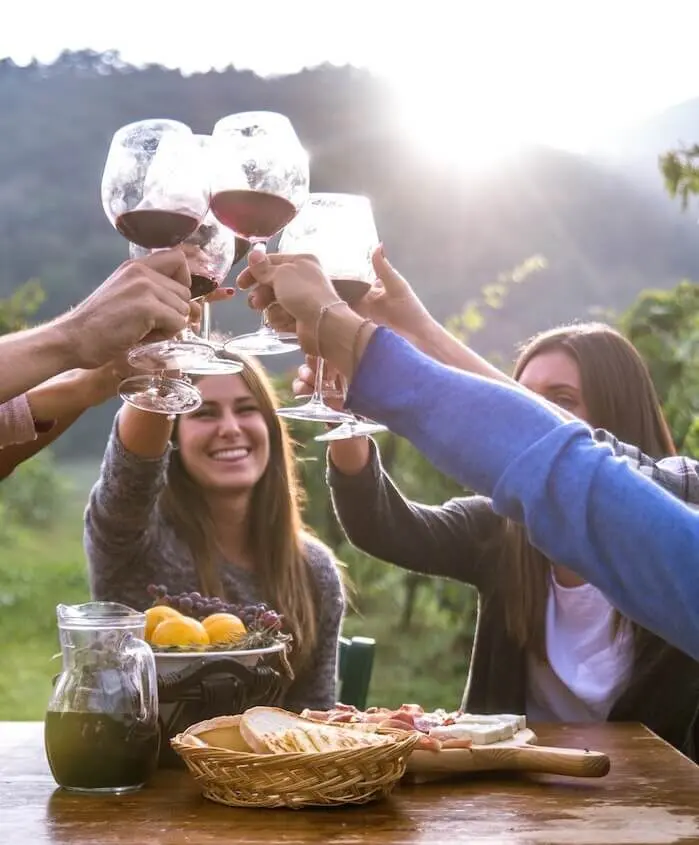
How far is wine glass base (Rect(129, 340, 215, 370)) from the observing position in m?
1.41

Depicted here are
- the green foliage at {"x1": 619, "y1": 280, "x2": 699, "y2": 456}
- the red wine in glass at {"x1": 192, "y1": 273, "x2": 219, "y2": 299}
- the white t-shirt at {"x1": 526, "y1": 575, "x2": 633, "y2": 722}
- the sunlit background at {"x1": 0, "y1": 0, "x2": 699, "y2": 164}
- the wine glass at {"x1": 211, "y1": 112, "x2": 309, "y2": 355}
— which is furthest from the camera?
the sunlit background at {"x1": 0, "y1": 0, "x2": 699, "y2": 164}

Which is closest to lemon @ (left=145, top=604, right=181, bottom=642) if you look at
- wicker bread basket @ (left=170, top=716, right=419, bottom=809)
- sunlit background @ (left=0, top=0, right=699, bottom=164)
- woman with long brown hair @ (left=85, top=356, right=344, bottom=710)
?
wicker bread basket @ (left=170, top=716, right=419, bottom=809)

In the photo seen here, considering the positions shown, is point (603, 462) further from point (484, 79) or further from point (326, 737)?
point (484, 79)

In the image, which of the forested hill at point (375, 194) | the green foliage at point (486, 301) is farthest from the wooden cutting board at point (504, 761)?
the forested hill at point (375, 194)

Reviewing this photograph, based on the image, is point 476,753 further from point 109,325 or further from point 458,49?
point 458,49

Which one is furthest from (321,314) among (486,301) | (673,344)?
(486,301)

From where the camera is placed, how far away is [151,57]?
15.4ft

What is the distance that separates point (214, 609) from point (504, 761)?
465 millimetres

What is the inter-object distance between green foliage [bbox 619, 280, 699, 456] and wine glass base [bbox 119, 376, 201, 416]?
221cm

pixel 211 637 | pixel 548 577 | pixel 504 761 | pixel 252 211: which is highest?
pixel 252 211

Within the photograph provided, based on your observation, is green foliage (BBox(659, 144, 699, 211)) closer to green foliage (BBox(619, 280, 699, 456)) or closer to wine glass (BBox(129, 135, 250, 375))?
green foliage (BBox(619, 280, 699, 456))

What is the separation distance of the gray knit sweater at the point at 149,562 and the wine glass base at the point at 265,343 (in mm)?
588

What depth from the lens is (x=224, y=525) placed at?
8.02ft

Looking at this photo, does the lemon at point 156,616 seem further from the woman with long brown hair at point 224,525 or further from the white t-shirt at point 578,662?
the white t-shirt at point 578,662
